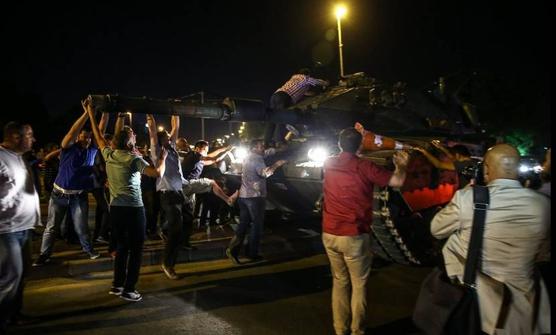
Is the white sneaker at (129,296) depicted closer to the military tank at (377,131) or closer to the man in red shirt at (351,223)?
the military tank at (377,131)

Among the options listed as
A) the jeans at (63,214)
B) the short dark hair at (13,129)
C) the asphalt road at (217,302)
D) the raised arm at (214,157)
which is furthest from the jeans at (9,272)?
the raised arm at (214,157)

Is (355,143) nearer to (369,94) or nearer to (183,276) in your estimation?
(183,276)

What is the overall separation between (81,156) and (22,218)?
8.02 ft

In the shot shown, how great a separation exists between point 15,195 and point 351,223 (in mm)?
3030

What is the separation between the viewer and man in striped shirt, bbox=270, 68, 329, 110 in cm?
798

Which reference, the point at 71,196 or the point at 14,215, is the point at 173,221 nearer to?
the point at 71,196

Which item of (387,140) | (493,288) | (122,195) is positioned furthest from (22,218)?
(387,140)

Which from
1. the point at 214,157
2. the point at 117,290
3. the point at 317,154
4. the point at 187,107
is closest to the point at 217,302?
the point at 117,290

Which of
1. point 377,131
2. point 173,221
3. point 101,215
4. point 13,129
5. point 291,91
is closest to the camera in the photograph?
point 13,129

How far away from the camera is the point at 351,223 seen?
391 centimetres

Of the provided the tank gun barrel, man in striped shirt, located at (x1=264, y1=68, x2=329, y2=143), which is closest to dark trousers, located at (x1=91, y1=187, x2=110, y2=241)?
the tank gun barrel

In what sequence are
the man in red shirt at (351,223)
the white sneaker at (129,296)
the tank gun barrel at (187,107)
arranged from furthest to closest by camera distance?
the tank gun barrel at (187,107)
the white sneaker at (129,296)
the man in red shirt at (351,223)

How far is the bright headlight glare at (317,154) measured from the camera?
299 inches

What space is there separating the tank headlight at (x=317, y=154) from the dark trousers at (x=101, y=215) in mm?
3431
